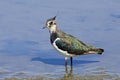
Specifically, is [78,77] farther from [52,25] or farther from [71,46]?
[52,25]

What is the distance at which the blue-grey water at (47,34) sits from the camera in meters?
14.2

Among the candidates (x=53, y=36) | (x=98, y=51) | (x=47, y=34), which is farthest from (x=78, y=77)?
(x=47, y=34)

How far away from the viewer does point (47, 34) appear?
17062mm

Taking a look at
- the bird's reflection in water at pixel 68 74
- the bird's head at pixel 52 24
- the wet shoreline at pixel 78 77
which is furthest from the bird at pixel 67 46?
the wet shoreline at pixel 78 77

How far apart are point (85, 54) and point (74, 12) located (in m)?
5.38

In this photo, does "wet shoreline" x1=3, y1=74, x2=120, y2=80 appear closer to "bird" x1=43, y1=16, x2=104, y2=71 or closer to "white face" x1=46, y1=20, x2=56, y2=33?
"bird" x1=43, y1=16, x2=104, y2=71

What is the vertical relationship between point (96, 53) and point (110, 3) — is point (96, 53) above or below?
below

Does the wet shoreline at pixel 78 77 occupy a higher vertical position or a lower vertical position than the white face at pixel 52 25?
lower

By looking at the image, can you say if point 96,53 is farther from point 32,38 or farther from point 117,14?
point 117,14

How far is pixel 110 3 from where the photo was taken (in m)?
20.4

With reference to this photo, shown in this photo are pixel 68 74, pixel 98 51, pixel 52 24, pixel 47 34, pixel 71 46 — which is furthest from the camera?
pixel 47 34

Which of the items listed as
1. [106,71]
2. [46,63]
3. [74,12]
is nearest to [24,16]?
[74,12]

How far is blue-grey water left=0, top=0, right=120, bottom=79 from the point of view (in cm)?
1419

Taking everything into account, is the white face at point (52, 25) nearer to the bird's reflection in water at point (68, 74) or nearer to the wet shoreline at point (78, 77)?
the bird's reflection in water at point (68, 74)
